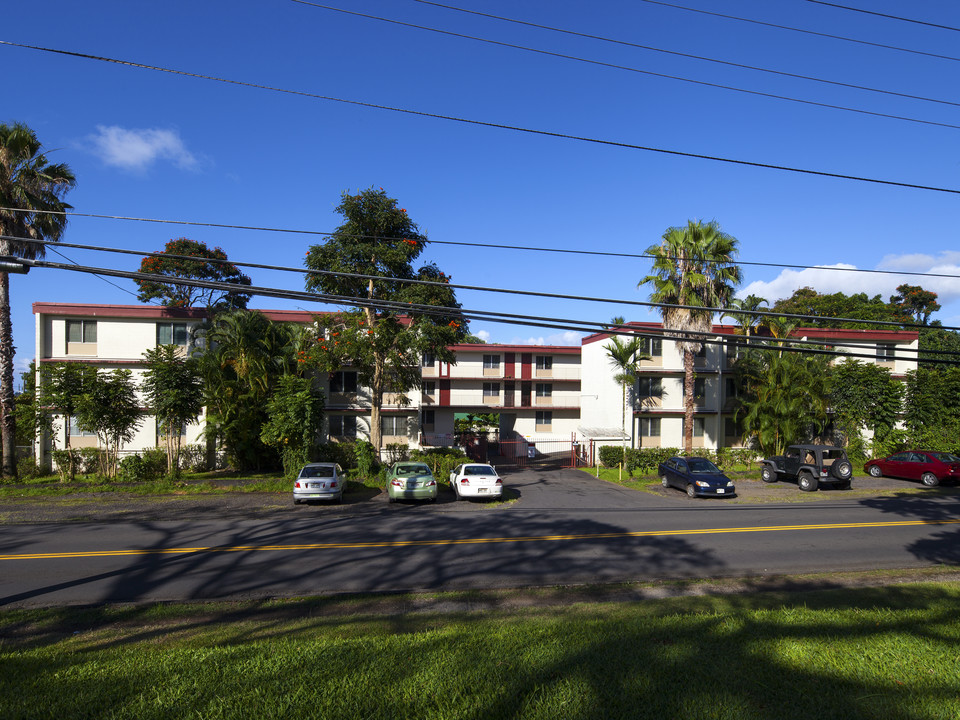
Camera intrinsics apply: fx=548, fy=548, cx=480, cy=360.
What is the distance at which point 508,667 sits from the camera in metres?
5.45

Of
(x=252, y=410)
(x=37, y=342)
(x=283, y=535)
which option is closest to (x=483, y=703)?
(x=283, y=535)

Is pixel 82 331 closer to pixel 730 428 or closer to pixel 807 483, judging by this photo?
pixel 807 483

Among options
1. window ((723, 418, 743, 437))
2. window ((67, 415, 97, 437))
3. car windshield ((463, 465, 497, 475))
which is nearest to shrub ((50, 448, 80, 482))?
window ((67, 415, 97, 437))

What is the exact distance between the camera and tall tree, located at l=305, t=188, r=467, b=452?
24.3 m

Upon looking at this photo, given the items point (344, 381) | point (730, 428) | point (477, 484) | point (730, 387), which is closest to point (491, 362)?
point (344, 381)

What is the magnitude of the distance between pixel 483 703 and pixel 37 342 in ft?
103

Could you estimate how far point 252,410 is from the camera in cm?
2467

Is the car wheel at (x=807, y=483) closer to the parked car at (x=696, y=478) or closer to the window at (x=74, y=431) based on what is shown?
the parked car at (x=696, y=478)

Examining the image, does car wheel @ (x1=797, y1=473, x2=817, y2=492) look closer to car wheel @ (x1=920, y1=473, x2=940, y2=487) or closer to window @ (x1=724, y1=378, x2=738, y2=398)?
car wheel @ (x1=920, y1=473, x2=940, y2=487)

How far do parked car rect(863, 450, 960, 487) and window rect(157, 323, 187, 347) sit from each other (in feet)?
115

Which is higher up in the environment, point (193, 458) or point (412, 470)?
point (412, 470)

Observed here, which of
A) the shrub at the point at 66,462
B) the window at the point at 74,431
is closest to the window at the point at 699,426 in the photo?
the shrub at the point at 66,462

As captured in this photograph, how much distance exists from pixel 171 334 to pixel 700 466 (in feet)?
86.2

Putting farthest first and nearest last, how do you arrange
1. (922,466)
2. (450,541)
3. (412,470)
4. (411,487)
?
1. (922,466)
2. (412,470)
3. (411,487)
4. (450,541)
